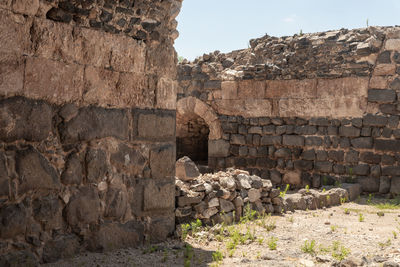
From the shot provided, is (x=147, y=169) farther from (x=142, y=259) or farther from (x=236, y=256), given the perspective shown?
(x=236, y=256)

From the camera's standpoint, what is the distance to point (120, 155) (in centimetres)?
371

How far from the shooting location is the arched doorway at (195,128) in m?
9.23

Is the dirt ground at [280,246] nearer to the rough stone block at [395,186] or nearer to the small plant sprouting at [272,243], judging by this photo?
the small plant sprouting at [272,243]

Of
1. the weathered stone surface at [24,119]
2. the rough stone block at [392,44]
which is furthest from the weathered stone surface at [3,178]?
the rough stone block at [392,44]

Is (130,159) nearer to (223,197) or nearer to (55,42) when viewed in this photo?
(55,42)

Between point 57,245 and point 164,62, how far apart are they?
1.92 metres

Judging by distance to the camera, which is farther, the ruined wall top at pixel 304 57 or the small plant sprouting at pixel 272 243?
the ruined wall top at pixel 304 57

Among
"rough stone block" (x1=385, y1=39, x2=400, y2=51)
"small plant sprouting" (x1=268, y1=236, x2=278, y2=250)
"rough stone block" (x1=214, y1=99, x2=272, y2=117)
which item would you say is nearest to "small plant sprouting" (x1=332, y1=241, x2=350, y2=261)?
"small plant sprouting" (x1=268, y1=236, x2=278, y2=250)

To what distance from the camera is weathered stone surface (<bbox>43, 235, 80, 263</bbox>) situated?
3152 mm

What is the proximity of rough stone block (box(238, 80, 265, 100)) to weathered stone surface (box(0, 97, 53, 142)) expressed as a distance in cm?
604

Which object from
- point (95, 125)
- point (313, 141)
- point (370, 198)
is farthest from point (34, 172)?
point (313, 141)

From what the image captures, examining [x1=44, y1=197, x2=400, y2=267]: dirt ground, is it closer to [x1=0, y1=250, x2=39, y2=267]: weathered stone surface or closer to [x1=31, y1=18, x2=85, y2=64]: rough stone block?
[x1=0, y1=250, x2=39, y2=267]: weathered stone surface

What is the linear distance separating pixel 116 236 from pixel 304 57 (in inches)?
231

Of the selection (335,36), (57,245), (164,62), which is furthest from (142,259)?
(335,36)
